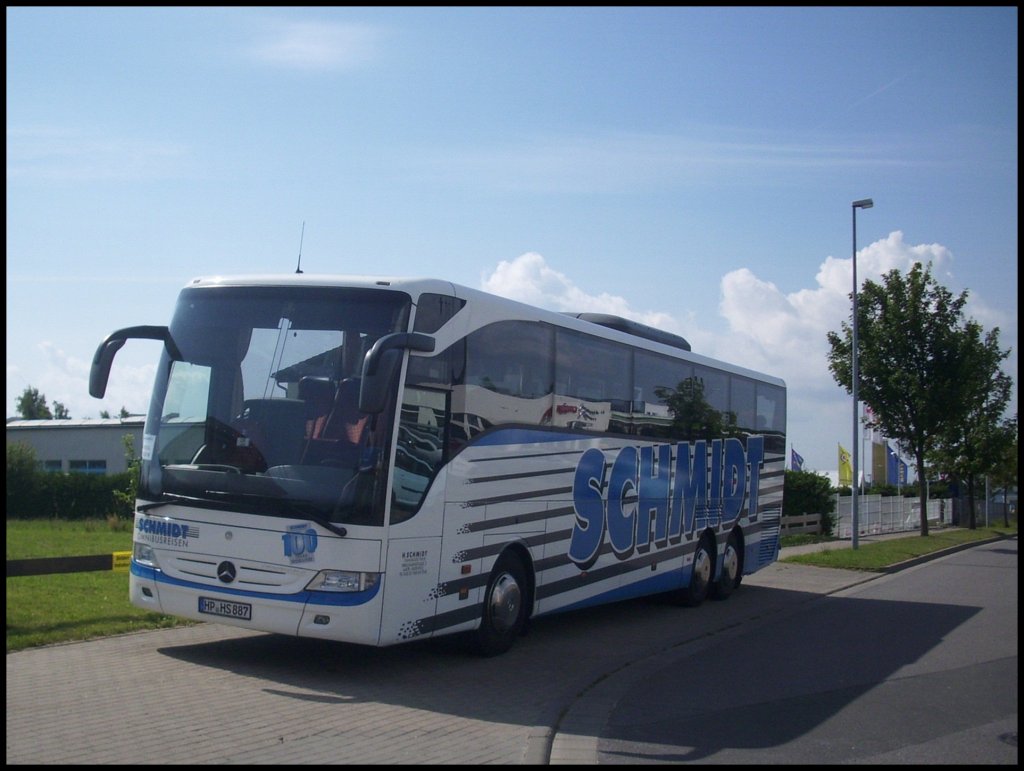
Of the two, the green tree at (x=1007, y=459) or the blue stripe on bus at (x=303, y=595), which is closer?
the blue stripe on bus at (x=303, y=595)

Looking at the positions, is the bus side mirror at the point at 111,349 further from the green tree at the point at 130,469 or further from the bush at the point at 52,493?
the bush at the point at 52,493

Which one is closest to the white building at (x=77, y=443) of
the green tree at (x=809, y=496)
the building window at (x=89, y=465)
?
the building window at (x=89, y=465)

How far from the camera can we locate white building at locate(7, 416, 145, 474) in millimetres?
58062

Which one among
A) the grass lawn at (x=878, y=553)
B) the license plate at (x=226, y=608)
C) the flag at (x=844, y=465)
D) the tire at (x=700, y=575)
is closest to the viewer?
the license plate at (x=226, y=608)

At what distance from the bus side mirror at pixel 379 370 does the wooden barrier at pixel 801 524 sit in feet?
98.7

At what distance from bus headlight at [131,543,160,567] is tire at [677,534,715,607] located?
8.83 meters

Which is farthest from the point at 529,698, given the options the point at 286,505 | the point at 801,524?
the point at 801,524

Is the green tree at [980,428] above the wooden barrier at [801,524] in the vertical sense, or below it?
above

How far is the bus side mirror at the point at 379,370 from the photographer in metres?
8.21

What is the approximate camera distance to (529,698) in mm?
8984

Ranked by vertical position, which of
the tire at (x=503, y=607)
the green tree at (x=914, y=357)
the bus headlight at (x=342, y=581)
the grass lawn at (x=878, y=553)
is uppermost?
the green tree at (x=914, y=357)

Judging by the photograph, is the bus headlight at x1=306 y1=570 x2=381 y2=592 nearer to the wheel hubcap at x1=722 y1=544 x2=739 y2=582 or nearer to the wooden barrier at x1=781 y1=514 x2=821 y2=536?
the wheel hubcap at x1=722 y1=544 x2=739 y2=582

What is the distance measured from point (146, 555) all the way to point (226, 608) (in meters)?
1.07

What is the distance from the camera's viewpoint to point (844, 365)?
37.1 metres
